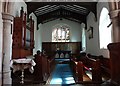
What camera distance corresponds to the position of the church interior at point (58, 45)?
4.79 meters

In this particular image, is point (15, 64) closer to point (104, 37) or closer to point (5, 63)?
point (5, 63)

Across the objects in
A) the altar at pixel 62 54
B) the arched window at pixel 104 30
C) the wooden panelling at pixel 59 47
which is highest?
the arched window at pixel 104 30

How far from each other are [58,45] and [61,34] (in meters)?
1.07

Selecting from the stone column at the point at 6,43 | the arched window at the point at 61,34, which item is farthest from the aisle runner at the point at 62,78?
the arched window at the point at 61,34

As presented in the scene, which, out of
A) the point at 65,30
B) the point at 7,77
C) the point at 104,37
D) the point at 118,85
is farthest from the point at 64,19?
the point at 118,85

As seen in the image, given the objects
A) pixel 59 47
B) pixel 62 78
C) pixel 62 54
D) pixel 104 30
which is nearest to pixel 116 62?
pixel 62 78

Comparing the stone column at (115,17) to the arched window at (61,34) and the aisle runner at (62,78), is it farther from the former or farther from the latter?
the arched window at (61,34)

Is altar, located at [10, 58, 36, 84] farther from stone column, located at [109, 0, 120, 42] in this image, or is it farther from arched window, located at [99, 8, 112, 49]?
arched window, located at [99, 8, 112, 49]

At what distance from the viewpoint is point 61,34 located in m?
15.4

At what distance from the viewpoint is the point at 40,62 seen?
561cm

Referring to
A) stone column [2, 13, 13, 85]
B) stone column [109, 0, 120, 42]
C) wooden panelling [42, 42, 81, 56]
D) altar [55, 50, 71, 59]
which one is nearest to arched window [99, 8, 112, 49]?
stone column [109, 0, 120, 42]

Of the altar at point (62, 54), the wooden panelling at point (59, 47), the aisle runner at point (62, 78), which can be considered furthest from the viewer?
the wooden panelling at point (59, 47)

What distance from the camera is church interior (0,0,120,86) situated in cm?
479

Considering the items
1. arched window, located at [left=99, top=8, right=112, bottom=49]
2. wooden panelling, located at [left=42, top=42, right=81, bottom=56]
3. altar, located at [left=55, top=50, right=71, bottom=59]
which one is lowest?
altar, located at [left=55, top=50, right=71, bottom=59]
